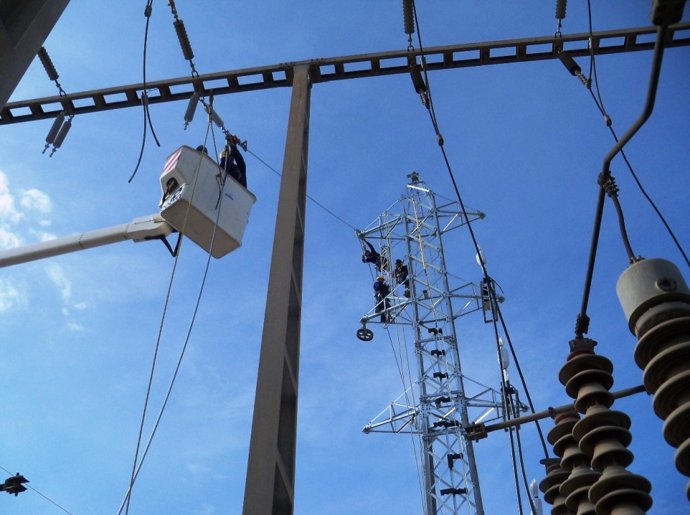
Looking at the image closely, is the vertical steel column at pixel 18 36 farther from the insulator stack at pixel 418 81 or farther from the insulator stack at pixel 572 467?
the insulator stack at pixel 418 81

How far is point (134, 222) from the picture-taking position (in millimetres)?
6496

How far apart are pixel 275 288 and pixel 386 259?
30.5ft

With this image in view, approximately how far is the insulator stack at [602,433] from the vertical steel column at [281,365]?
1.42 m

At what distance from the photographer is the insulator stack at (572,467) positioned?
6.75 feet

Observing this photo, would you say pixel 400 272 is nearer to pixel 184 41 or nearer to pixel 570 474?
pixel 184 41

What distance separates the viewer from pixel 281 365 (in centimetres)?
336

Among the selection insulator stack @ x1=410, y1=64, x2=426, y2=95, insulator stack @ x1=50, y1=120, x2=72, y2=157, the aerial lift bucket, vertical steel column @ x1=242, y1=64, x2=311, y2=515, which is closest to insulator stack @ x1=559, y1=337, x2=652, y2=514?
vertical steel column @ x1=242, y1=64, x2=311, y2=515

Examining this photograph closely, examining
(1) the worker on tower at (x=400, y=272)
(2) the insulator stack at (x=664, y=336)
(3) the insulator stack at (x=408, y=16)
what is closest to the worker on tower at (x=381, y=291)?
(1) the worker on tower at (x=400, y=272)

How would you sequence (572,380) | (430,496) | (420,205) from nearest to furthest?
1. (572,380)
2. (430,496)
3. (420,205)

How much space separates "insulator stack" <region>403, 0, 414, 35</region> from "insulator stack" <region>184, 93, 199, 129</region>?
1834 mm

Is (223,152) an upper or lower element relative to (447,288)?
lower

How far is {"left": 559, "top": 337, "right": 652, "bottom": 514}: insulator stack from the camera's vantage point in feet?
5.54

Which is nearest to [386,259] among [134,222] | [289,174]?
[134,222]

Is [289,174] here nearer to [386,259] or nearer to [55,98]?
[55,98]
